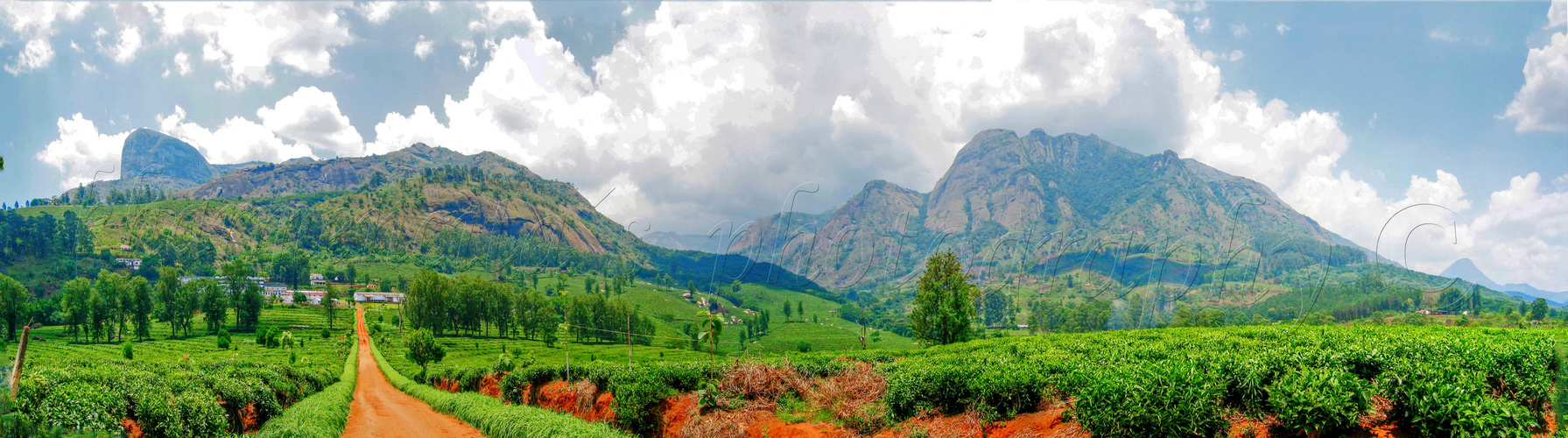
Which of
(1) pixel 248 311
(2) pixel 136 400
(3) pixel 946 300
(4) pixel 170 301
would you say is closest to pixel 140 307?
(4) pixel 170 301

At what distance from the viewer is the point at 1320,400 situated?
7.73 m

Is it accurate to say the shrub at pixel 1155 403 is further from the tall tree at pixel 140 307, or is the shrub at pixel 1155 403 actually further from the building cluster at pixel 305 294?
the building cluster at pixel 305 294

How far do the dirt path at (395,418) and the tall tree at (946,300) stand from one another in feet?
128

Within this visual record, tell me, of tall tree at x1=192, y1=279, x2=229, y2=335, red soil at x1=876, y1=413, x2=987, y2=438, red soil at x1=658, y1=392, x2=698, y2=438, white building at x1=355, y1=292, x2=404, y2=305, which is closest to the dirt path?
red soil at x1=658, y1=392, x2=698, y2=438

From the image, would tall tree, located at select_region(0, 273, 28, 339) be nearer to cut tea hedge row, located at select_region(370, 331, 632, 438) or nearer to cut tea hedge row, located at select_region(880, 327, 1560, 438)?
cut tea hedge row, located at select_region(370, 331, 632, 438)

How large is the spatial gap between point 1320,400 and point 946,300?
44783 mm

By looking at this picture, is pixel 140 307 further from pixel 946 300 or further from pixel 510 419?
pixel 946 300

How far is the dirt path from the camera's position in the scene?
2508cm

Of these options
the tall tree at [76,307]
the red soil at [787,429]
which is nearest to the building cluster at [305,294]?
the tall tree at [76,307]

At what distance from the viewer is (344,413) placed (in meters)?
27.1

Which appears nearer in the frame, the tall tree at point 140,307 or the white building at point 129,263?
the tall tree at point 140,307

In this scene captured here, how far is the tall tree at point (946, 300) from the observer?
51.8 metres

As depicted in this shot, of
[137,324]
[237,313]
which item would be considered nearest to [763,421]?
[137,324]

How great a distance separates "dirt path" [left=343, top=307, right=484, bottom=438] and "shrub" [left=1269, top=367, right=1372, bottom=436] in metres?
26.9
